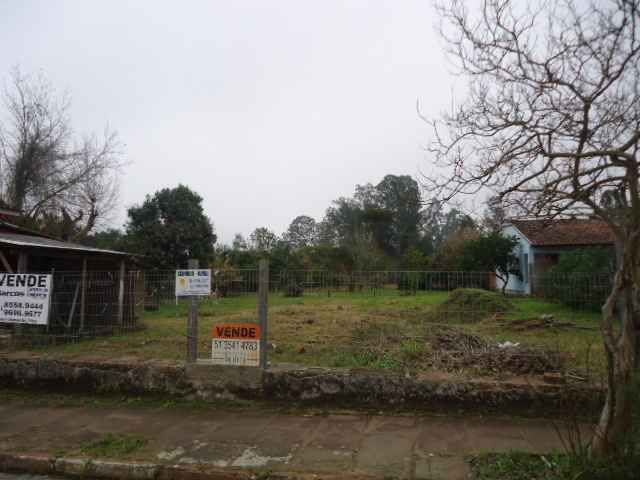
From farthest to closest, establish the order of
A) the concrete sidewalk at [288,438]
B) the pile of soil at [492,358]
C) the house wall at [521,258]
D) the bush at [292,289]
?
the house wall at [521,258], the bush at [292,289], the pile of soil at [492,358], the concrete sidewalk at [288,438]

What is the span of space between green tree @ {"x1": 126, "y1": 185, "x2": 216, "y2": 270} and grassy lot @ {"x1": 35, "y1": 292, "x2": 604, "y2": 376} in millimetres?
16603

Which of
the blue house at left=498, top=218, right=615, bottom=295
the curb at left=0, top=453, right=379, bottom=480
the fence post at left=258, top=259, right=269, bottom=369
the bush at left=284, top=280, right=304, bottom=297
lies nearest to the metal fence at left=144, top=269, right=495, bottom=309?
the bush at left=284, top=280, right=304, bottom=297

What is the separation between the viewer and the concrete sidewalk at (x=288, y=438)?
163 inches

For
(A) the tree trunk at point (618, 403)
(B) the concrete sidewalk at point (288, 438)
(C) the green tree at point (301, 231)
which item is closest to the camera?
(A) the tree trunk at point (618, 403)

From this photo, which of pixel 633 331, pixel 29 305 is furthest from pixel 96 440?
pixel 633 331

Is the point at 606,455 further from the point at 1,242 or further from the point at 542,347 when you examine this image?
the point at 1,242

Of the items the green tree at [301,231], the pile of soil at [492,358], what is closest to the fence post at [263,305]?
the pile of soil at [492,358]

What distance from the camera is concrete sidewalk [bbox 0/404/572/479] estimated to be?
13.6ft

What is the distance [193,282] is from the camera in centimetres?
627

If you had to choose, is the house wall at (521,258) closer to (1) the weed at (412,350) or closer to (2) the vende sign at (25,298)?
(1) the weed at (412,350)

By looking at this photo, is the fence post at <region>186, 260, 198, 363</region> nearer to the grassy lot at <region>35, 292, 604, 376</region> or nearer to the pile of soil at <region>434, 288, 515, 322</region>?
the grassy lot at <region>35, 292, 604, 376</region>

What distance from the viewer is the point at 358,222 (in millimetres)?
46594

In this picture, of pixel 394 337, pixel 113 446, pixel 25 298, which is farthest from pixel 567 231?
pixel 25 298

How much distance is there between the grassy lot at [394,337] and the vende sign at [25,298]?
761mm
